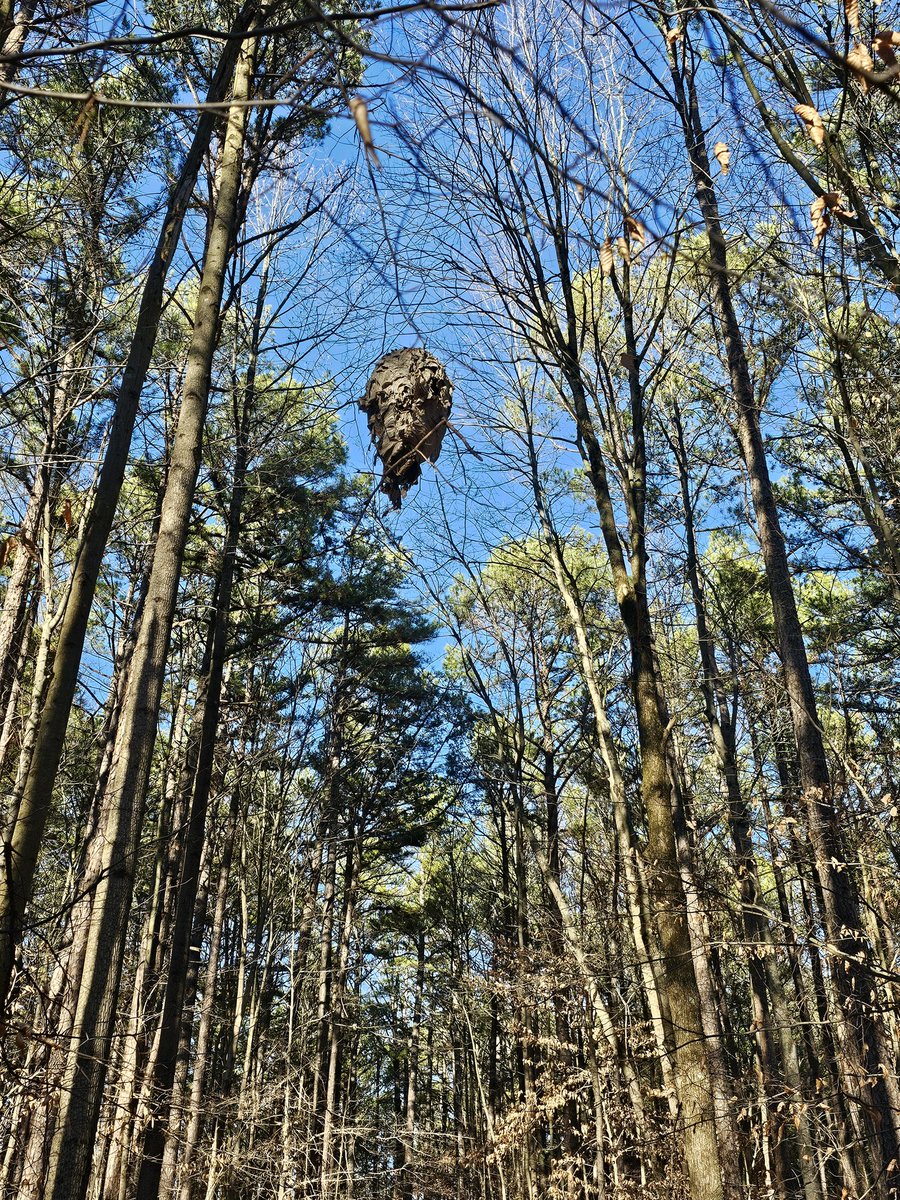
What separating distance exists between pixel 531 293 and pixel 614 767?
325cm

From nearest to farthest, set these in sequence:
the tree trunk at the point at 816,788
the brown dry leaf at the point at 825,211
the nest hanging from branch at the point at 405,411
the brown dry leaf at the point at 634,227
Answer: the brown dry leaf at the point at 634,227, the brown dry leaf at the point at 825,211, the nest hanging from branch at the point at 405,411, the tree trunk at the point at 816,788

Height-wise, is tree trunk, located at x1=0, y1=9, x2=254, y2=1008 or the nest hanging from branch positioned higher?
the nest hanging from branch

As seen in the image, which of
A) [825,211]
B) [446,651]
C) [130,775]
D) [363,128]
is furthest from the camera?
[446,651]

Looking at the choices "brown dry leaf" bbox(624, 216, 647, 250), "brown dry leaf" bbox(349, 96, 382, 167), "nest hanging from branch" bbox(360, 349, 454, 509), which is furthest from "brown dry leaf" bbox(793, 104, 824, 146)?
"brown dry leaf" bbox(349, 96, 382, 167)

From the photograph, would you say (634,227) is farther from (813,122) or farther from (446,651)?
(446,651)

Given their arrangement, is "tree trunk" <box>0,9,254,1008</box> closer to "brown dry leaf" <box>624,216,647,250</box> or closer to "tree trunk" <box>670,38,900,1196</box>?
"brown dry leaf" <box>624,216,647,250</box>

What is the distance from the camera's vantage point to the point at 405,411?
450cm

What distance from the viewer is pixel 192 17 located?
673 centimetres

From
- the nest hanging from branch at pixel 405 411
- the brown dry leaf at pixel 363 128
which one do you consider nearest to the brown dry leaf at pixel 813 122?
the nest hanging from branch at pixel 405 411

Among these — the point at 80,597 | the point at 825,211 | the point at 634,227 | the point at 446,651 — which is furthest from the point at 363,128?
the point at 446,651

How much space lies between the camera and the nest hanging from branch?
14.7ft

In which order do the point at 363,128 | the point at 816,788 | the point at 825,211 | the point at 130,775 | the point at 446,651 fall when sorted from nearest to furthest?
the point at 363,128
the point at 130,775
the point at 825,211
the point at 816,788
the point at 446,651

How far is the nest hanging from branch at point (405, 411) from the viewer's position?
14.7 feet

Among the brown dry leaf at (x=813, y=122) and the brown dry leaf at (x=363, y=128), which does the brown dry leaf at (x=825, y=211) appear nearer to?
the brown dry leaf at (x=813, y=122)
